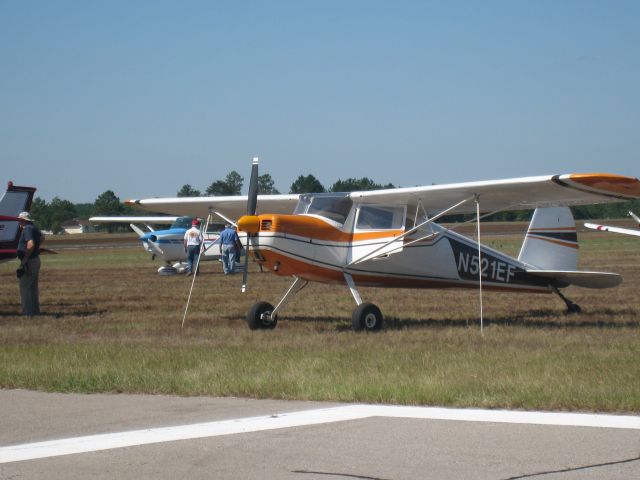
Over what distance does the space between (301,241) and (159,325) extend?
112 inches

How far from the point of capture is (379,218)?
1338 cm

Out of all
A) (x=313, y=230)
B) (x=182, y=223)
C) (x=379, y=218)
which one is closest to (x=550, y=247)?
(x=379, y=218)

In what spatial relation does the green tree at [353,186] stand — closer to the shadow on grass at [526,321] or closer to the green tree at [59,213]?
the shadow on grass at [526,321]

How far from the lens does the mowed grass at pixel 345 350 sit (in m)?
7.71

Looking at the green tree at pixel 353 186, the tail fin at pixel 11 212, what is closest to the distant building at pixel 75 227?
the green tree at pixel 353 186

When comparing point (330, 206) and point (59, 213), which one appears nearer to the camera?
point (330, 206)

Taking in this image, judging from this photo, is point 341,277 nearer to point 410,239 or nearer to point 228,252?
point 410,239

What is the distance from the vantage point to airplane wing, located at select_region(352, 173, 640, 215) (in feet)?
37.2

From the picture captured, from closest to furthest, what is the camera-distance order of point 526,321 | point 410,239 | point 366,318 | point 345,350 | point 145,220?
point 345,350
point 366,318
point 410,239
point 526,321
point 145,220

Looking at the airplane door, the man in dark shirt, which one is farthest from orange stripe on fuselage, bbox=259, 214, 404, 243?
the man in dark shirt

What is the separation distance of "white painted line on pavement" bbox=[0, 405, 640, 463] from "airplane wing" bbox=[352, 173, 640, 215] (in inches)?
206

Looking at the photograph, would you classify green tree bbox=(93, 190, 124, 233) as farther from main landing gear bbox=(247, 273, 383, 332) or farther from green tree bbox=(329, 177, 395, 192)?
main landing gear bbox=(247, 273, 383, 332)

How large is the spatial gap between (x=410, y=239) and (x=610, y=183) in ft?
11.1

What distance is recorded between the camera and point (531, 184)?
12.0 meters
